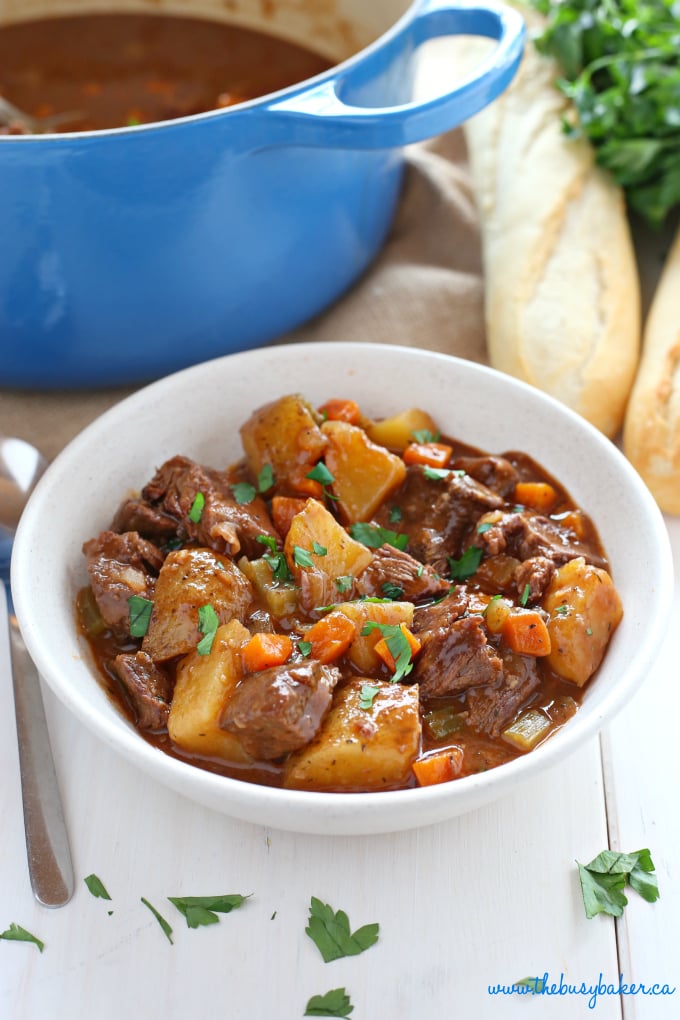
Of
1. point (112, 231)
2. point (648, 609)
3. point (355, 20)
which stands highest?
point (355, 20)

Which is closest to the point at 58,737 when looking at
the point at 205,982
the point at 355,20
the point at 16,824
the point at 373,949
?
the point at 16,824

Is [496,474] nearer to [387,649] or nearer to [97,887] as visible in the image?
[387,649]

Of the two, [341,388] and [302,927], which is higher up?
[341,388]

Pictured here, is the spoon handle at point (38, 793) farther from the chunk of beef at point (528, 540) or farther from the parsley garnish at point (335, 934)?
the chunk of beef at point (528, 540)

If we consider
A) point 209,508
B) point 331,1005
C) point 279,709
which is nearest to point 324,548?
point 209,508

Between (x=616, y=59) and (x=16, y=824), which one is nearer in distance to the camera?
(x=16, y=824)

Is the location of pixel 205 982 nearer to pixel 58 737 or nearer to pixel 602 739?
pixel 58 737

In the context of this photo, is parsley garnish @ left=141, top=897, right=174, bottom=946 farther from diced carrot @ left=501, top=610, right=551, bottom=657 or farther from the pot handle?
the pot handle

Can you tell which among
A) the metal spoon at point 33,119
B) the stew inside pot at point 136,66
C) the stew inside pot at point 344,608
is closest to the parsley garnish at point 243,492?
the stew inside pot at point 344,608
